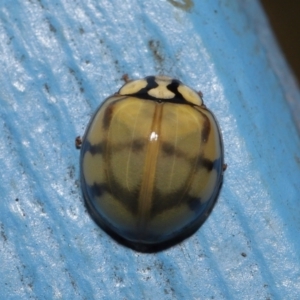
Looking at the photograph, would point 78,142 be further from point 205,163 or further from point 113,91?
point 205,163

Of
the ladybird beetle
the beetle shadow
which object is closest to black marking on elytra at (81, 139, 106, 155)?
the ladybird beetle

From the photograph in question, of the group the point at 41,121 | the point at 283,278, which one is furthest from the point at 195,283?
the point at 41,121

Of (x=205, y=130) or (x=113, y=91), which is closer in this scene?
(x=205, y=130)

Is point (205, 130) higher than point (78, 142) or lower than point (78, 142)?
higher

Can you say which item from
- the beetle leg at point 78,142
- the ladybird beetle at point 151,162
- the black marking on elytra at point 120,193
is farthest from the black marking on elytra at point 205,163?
the beetle leg at point 78,142

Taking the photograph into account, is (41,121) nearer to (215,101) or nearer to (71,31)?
(71,31)

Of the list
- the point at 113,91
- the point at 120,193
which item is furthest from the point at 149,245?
the point at 113,91
